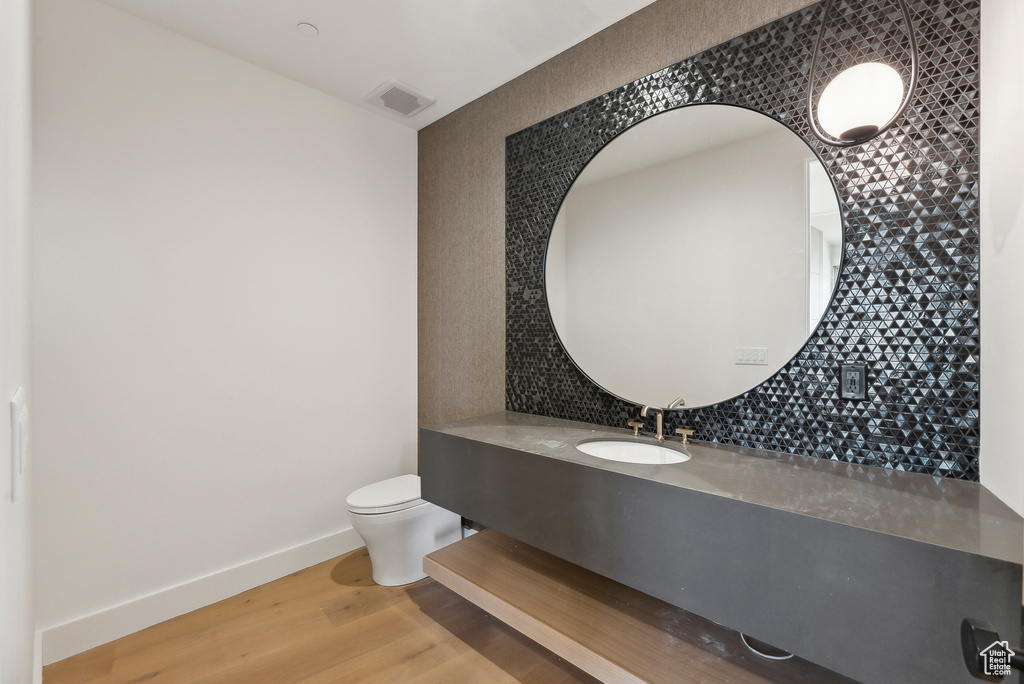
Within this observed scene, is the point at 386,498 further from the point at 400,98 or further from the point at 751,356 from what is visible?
the point at 400,98

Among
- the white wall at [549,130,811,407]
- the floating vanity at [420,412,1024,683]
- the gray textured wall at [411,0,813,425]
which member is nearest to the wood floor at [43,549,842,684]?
the floating vanity at [420,412,1024,683]

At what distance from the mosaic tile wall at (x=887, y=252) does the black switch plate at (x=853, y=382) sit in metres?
0.02

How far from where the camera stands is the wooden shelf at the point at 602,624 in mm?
1328

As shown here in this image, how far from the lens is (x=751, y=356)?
168cm

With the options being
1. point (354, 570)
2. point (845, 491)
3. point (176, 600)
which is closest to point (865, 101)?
point (845, 491)

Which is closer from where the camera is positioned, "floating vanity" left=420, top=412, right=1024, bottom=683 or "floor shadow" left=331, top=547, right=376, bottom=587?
"floating vanity" left=420, top=412, right=1024, bottom=683

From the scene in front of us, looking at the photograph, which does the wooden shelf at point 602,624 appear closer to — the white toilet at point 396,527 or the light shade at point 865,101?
the white toilet at point 396,527

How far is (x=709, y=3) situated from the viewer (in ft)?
5.77

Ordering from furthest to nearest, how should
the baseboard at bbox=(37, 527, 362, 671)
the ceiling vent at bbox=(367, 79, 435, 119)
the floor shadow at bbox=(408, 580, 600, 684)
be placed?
the ceiling vent at bbox=(367, 79, 435, 119) < the baseboard at bbox=(37, 527, 362, 671) < the floor shadow at bbox=(408, 580, 600, 684)

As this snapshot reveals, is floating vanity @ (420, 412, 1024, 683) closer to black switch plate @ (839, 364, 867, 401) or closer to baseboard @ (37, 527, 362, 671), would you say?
black switch plate @ (839, 364, 867, 401)

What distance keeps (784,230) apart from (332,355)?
2.19 m

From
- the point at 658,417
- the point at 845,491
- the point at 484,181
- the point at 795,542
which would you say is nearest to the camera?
the point at 795,542

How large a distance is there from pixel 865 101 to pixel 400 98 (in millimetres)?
2135

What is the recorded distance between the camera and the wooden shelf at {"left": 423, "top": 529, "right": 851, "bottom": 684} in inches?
52.3
